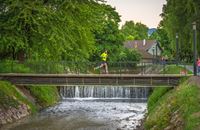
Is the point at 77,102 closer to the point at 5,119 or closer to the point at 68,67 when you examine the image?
the point at 68,67

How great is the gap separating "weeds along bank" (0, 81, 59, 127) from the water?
747mm

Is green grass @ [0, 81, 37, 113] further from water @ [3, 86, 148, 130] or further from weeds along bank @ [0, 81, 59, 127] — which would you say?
water @ [3, 86, 148, 130]

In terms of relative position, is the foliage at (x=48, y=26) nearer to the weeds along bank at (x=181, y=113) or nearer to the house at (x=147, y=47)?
the weeds along bank at (x=181, y=113)

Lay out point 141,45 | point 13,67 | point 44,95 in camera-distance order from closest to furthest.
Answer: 1. point 13,67
2. point 44,95
3. point 141,45

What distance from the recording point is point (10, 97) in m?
33.4

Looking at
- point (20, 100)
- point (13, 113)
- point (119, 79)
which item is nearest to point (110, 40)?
point (20, 100)

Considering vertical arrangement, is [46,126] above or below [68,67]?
below

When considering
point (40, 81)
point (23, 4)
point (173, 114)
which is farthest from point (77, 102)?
point (173, 114)

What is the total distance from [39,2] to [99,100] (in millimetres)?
13963

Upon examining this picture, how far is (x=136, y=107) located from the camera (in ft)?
132

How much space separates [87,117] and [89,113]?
2253 mm

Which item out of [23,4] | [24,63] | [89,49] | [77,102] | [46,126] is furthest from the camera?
[77,102]

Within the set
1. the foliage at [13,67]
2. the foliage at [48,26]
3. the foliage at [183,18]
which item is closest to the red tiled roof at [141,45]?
the foliage at [183,18]

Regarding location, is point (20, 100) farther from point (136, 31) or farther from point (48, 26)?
point (136, 31)
